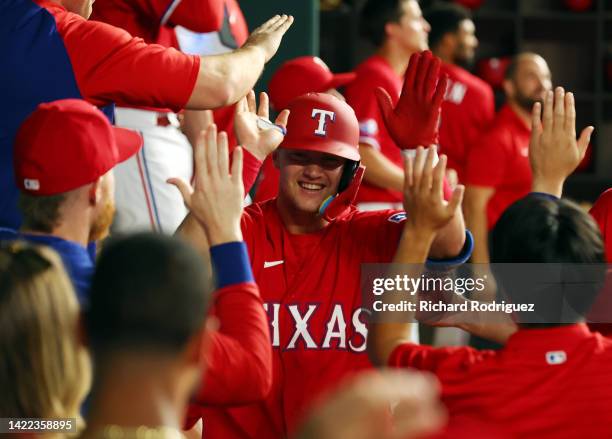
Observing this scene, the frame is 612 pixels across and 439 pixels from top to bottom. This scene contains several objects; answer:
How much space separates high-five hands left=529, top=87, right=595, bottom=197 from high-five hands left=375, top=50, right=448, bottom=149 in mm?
258

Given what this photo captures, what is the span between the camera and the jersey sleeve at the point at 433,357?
2.29 metres

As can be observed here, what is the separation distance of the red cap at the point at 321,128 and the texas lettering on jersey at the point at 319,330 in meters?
0.43

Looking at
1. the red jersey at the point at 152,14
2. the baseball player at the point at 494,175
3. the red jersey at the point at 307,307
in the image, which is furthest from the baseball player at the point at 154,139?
the baseball player at the point at 494,175

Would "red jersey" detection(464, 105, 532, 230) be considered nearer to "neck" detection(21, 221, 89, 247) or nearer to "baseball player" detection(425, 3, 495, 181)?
"baseball player" detection(425, 3, 495, 181)

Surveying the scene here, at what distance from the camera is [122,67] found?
2.95 metres

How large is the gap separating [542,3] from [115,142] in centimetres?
657

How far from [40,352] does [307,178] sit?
57.7 inches

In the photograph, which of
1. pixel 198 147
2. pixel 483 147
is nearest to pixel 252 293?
pixel 198 147

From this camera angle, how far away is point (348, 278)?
308cm

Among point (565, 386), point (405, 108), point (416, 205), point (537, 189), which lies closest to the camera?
point (565, 386)

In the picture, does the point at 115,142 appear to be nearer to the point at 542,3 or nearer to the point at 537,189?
the point at 537,189

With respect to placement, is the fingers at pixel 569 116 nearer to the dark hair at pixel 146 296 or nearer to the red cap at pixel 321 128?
the red cap at pixel 321 128

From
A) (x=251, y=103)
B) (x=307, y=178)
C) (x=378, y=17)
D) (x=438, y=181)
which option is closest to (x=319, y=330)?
(x=307, y=178)

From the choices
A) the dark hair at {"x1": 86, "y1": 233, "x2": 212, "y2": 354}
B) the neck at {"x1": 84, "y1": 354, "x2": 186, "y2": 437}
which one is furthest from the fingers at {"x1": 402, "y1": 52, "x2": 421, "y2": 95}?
the neck at {"x1": 84, "y1": 354, "x2": 186, "y2": 437}
